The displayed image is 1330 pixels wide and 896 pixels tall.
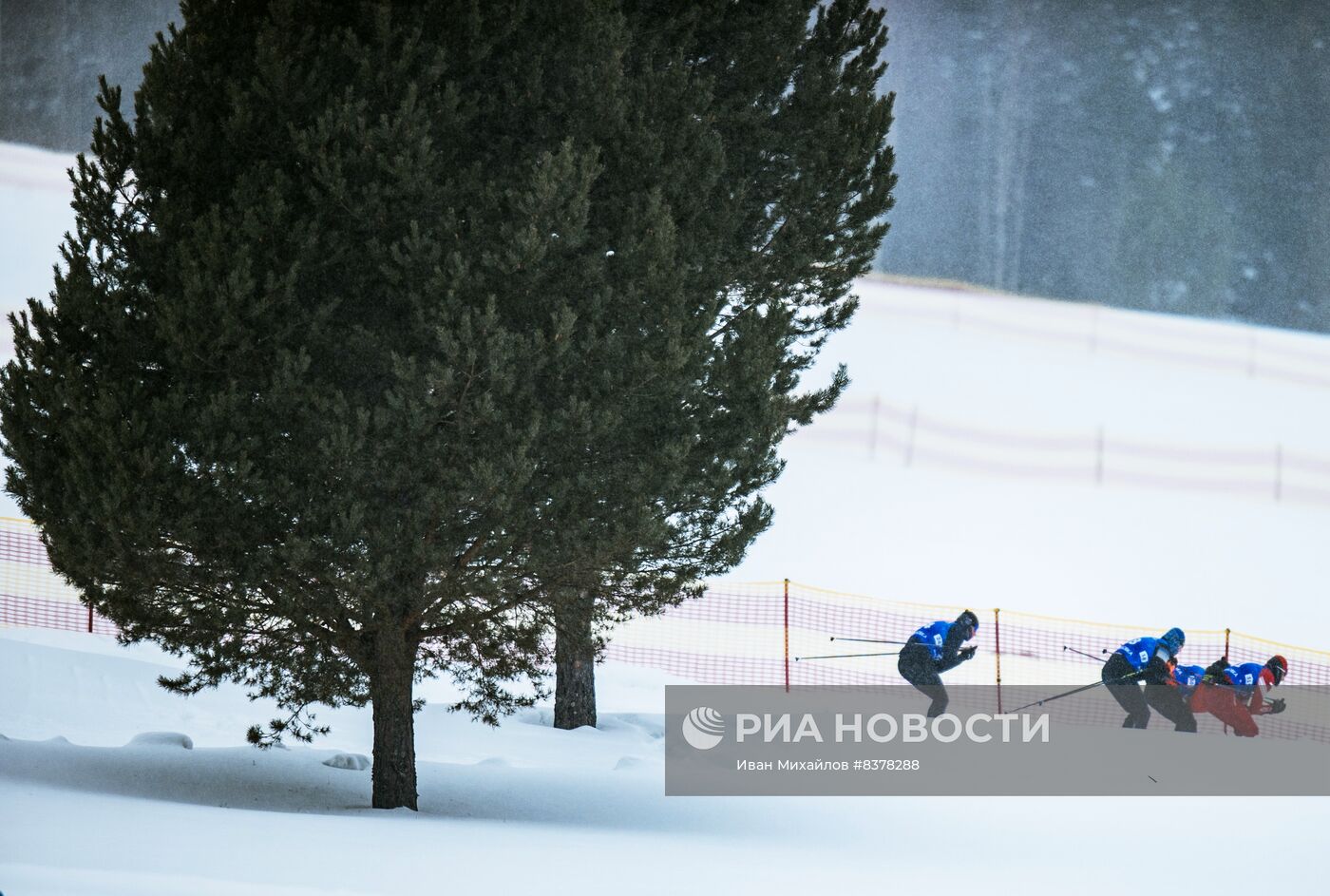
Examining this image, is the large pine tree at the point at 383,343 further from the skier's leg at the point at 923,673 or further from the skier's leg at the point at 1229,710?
the skier's leg at the point at 1229,710

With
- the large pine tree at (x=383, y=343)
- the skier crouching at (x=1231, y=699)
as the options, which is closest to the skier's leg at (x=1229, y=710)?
the skier crouching at (x=1231, y=699)

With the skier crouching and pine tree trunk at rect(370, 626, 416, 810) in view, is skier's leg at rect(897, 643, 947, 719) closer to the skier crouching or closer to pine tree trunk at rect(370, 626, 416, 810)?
the skier crouching

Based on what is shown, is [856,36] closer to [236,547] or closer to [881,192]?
[881,192]

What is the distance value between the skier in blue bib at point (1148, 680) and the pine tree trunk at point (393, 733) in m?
5.37

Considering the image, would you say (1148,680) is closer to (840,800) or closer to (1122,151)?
(840,800)

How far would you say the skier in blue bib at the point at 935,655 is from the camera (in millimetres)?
9305

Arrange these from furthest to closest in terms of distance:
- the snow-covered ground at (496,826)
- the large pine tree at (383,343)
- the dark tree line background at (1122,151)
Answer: the dark tree line background at (1122,151) < the large pine tree at (383,343) < the snow-covered ground at (496,826)

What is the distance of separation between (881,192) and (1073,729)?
3963mm

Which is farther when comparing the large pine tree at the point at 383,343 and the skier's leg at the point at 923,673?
the skier's leg at the point at 923,673

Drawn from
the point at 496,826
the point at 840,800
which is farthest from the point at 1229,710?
the point at 496,826

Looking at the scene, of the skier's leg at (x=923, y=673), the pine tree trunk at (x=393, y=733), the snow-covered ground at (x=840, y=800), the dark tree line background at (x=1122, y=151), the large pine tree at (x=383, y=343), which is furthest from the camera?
the dark tree line background at (x=1122, y=151)

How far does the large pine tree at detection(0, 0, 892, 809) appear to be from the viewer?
213 inches

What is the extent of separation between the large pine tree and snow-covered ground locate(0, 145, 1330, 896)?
1111 millimetres

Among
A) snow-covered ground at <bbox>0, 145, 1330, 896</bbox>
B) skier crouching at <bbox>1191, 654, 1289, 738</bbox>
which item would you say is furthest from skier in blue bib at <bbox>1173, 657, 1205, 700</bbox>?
snow-covered ground at <bbox>0, 145, 1330, 896</bbox>
